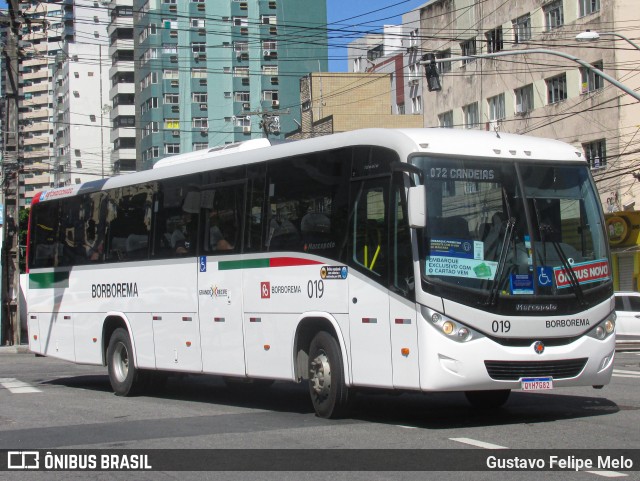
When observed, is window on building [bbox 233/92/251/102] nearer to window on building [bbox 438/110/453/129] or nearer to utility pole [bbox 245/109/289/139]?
utility pole [bbox 245/109/289/139]

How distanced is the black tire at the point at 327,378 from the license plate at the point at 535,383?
2058 mm

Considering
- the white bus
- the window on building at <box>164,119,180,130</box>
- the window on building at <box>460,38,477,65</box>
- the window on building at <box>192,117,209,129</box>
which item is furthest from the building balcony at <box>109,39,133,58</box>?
the white bus

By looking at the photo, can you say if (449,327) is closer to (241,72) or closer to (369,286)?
(369,286)

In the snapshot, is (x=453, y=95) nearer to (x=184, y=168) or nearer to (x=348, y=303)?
(x=184, y=168)

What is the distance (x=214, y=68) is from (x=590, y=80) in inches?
2031

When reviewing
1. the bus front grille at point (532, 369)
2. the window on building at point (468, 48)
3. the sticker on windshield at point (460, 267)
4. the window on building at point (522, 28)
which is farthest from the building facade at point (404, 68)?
the sticker on windshield at point (460, 267)

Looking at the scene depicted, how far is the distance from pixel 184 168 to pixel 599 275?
6504 millimetres

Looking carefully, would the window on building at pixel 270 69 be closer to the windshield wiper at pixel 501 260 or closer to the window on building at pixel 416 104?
the window on building at pixel 416 104

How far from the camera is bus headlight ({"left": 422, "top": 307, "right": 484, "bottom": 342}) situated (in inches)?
418

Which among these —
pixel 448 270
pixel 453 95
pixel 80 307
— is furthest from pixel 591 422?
pixel 453 95

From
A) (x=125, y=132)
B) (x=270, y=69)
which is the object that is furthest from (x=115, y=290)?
(x=125, y=132)

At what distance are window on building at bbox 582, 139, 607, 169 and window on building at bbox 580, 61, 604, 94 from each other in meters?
2.16

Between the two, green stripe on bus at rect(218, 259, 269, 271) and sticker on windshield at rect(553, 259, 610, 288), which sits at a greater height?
green stripe on bus at rect(218, 259, 269, 271)

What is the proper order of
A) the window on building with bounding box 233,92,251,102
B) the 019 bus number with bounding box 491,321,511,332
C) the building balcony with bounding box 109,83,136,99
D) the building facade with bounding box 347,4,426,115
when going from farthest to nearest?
the building balcony with bounding box 109,83,136,99 < the window on building with bounding box 233,92,251,102 < the building facade with bounding box 347,4,426,115 < the 019 bus number with bounding box 491,321,511,332
